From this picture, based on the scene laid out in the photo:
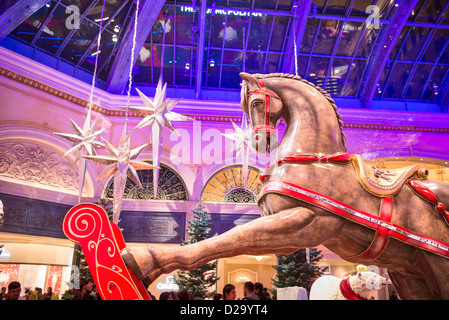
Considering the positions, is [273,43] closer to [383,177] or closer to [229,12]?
[229,12]

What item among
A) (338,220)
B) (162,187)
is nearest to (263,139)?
(338,220)

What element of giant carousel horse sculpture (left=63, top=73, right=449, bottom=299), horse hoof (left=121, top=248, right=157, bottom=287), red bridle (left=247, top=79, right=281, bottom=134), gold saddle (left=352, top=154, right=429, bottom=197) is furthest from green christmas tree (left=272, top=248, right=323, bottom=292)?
horse hoof (left=121, top=248, right=157, bottom=287)

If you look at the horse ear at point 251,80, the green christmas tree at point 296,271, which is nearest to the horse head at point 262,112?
the horse ear at point 251,80

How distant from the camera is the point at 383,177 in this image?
7.25 ft

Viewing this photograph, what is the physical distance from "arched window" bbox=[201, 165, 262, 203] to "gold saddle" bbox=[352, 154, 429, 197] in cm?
1032

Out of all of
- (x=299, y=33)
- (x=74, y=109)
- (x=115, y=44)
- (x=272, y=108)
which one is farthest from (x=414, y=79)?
(x=272, y=108)

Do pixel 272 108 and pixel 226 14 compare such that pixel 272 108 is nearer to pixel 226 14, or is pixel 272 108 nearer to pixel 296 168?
pixel 296 168

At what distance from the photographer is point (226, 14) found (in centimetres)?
1286

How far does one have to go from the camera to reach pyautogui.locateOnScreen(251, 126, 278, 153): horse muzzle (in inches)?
95.3

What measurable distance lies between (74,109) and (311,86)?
34.9 feet

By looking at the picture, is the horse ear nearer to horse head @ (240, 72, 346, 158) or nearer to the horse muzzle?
horse head @ (240, 72, 346, 158)

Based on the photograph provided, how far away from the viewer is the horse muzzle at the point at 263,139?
2.42 meters

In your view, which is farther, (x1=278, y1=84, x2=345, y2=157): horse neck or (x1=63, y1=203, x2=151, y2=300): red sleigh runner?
(x1=278, y1=84, x2=345, y2=157): horse neck

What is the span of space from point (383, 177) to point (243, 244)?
41.3 inches
